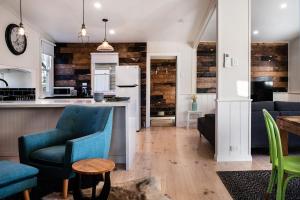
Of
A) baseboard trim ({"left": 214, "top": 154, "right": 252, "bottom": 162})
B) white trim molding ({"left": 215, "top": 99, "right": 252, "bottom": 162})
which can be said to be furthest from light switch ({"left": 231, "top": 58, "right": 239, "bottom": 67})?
baseboard trim ({"left": 214, "top": 154, "right": 252, "bottom": 162})

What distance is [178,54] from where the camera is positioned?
7.49m

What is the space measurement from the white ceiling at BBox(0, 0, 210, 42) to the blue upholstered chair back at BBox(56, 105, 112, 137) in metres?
2.63

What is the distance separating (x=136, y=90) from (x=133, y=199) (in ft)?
14.0

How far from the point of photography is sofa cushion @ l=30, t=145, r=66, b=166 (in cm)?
246

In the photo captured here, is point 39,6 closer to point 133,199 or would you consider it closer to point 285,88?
point 133,199

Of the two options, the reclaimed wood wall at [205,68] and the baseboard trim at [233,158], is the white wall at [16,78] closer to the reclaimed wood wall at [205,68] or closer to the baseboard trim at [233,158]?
the baseboard trim at [233,158]

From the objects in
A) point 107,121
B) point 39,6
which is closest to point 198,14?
point 39,6

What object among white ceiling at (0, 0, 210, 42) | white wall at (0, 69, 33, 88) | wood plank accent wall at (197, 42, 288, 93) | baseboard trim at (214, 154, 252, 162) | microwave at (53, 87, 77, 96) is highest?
white ceiling at (0, 0, 210, 42)

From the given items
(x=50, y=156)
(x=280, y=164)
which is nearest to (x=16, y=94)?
(x=50, y=156)

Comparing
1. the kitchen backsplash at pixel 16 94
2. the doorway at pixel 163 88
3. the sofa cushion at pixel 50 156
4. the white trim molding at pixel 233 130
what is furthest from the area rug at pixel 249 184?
the doorway at pixel 163 88

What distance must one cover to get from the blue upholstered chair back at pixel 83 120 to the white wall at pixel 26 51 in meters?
2.53

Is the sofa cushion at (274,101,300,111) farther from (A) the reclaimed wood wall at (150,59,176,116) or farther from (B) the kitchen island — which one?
(A) the reclaimed wood wall at (150,59,176,116)

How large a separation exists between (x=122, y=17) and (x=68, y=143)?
393 centimetres

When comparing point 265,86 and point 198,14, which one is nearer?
point 198,14
